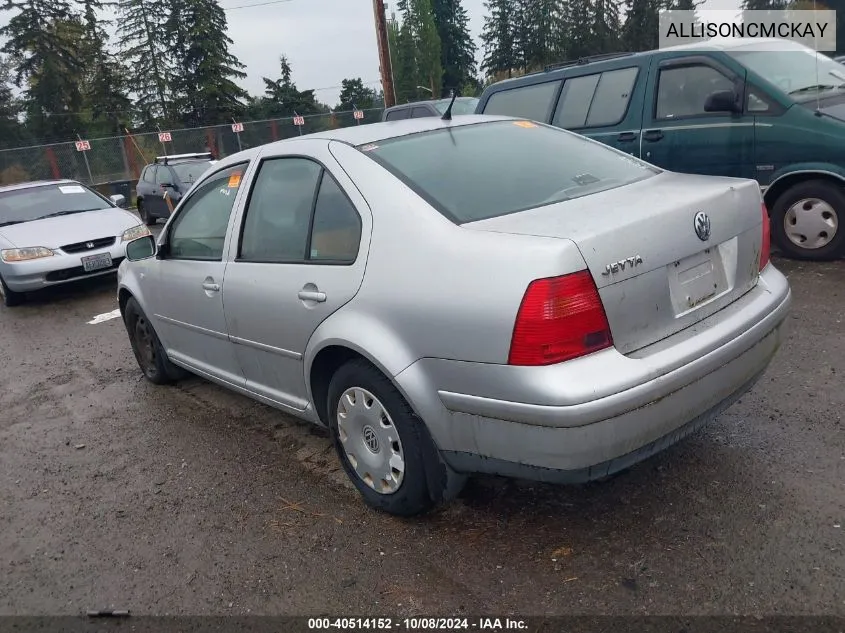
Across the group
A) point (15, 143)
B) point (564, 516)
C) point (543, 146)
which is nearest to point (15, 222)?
point (543, 146)

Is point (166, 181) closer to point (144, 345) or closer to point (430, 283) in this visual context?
point (144, 345)

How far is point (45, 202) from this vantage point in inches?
369

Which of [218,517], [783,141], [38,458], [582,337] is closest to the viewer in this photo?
[582,337]

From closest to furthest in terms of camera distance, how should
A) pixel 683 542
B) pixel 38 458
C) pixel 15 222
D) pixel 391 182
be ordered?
1. pixel 683 542
2. pixel 391 182
3. pixel 38 458
4. pixel 15 222

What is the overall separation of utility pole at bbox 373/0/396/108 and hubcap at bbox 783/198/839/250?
559 inches

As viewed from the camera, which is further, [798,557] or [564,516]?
[564,516]

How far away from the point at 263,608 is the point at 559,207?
75.1 inches

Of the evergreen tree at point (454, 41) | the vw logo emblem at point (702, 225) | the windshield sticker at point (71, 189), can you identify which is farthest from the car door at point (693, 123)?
the evergreen tree at point (454, 41)

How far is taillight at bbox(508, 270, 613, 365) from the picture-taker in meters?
2.30

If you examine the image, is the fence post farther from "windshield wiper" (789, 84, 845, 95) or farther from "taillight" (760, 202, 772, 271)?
"taillight" (760, 202, 772, 271)

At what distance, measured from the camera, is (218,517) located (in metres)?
3.28

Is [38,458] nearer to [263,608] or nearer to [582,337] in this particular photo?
[263,608]

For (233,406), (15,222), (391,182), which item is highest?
(391,182)

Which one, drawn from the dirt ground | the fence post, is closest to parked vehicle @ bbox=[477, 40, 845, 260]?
the dirt ground
